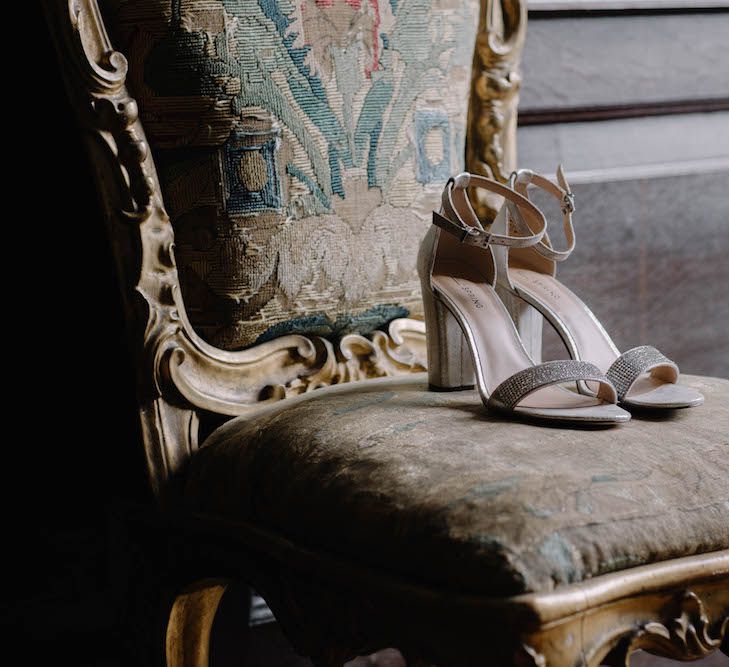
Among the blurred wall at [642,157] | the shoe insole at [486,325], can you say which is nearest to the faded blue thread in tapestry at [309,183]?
the shoe insole at [486,325]

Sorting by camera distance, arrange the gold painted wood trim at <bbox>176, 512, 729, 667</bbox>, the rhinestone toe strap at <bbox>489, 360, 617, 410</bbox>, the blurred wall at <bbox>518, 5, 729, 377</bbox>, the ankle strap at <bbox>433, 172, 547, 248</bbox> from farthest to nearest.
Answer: the blurred wall at <bbox>518, 5, 729, 377</bbox> → the ankle strap at <bbox>433, 172, 547, 248</bbox> → the rhinestone toe strap at <bbox>489, 360, 617, 410</bbox> → the gold painted wood trim at <bbox>176, 512, 729, 667</bbox>

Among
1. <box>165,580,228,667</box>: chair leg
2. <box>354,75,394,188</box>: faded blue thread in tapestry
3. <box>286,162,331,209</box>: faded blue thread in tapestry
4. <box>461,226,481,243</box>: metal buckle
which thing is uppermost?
<box>354,75,394,188</box>: faded blue thread in tapestry

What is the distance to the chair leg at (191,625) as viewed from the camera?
2.59 feet

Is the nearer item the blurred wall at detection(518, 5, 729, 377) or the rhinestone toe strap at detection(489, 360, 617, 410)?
the rhinestone toe strap at detection(489, 360, 617, 410)

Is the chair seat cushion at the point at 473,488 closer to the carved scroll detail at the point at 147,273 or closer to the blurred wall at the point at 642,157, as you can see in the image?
the carved scroll detail at the point at 147,273

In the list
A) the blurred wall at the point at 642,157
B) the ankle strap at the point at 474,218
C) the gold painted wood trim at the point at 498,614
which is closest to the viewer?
the gold painted wood trim at the point at 498,614

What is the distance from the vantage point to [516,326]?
33.8 inches

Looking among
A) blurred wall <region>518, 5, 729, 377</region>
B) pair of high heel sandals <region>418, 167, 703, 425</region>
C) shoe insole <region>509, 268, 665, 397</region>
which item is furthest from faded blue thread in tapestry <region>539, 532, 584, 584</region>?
blurred wall <region>518, 5, 729, 377</region>

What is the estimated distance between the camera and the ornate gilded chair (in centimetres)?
53

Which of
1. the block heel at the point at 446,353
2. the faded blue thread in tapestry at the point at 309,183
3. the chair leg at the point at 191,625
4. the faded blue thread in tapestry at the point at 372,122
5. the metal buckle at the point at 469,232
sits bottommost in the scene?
the chair leg at the point at 191,625

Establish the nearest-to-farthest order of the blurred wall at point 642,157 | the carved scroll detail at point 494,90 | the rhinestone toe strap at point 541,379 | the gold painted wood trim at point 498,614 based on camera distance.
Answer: the gold painted wood trim at point 498,614 → the rhinestone toe strap at point 541,379 → the carved scroll detail at point 494,90 → the blurred wall at point 642,157

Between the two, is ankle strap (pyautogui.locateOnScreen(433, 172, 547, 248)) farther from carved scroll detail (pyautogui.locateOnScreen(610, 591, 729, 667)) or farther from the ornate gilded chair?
carved scroll detail (pyautogui.locateOnScreen(610, 591, 729, 667))

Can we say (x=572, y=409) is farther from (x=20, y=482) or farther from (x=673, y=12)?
(x=673, y=12)

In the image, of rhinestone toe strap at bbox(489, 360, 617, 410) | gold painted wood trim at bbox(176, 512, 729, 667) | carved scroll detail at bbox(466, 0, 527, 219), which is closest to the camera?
gold painted wood trim at bbox(176, 512, 729, 667)
